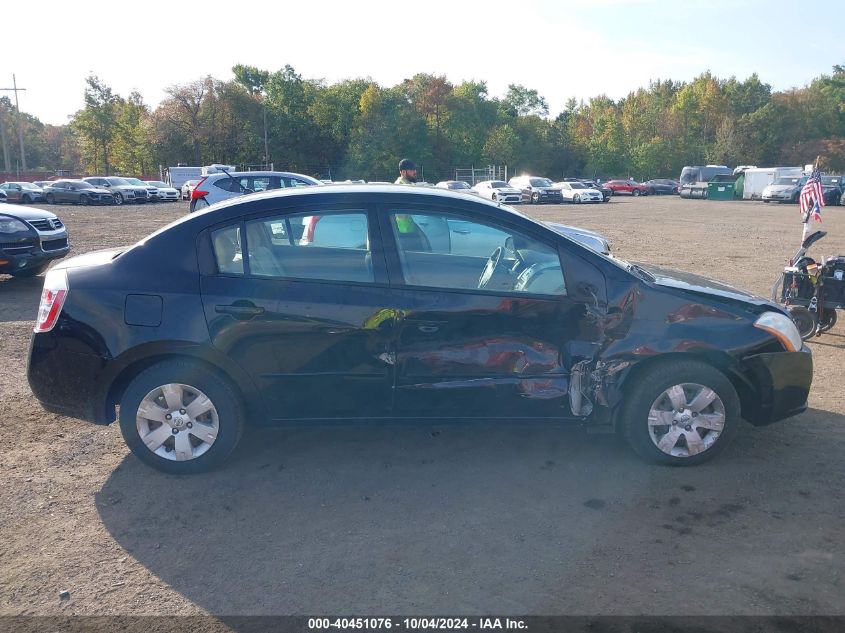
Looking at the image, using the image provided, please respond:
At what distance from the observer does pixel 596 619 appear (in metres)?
3.04

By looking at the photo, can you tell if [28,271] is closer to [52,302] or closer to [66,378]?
[52,302]

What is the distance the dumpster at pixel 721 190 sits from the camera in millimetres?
47562

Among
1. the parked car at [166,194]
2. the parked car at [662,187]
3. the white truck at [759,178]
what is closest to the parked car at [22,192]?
the parked car at [166,194]

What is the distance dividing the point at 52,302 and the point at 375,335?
2002 millimetres

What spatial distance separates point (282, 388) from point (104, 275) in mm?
1285

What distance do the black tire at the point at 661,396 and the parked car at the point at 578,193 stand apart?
129 feet

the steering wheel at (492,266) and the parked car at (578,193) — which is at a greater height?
the parked car at (578,193)

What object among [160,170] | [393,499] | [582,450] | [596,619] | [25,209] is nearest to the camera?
[596,619]

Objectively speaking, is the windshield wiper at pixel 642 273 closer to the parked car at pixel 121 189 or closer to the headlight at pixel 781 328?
the headlight at pixel 781 328

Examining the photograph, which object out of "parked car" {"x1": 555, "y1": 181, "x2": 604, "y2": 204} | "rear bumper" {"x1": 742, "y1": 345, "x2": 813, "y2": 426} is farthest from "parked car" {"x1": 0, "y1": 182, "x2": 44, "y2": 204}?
"rear bumper" {"x1": 742, "y1": 345, "x2": 813, "y2": 426}

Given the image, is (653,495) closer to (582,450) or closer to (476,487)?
(582,450)

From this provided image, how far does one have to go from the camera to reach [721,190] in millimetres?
47656

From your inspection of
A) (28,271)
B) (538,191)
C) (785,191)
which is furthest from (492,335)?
(785,191)

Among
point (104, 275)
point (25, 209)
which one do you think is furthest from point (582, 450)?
point (25, 209)
